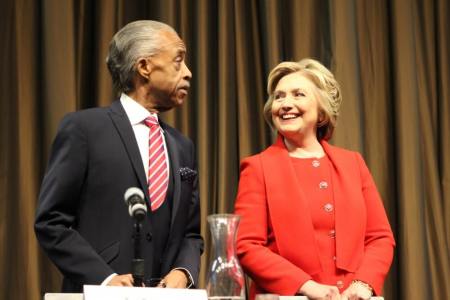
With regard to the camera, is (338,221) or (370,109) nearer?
(338,221)

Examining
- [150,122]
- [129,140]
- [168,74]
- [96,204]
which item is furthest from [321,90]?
[96,204]

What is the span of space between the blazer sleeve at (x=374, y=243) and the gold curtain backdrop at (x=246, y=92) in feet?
3.83

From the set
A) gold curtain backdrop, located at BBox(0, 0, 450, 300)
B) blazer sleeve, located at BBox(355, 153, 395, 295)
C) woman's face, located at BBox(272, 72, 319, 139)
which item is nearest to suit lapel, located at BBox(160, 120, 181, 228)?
woman's face, located at BBox(272, 72, 319, 139)

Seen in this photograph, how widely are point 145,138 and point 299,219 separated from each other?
2.04 ft

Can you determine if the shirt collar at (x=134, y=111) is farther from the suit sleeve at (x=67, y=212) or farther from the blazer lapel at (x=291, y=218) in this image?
the blazer lapel at (x=291, y=218)

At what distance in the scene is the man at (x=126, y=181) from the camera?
2691 millimetres

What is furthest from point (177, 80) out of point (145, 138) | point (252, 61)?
point (252, 61)

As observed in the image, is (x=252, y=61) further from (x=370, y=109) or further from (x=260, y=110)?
(x=370, y=109)

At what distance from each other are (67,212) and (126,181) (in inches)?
8.5

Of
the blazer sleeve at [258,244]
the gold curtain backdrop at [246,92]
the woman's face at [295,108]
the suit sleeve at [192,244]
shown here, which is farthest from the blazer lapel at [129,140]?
the gold curtain backdrop at [246,92]

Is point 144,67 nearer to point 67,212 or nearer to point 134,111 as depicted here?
point 134,111

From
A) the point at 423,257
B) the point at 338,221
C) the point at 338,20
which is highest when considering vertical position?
the point at 338,20

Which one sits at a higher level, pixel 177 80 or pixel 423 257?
pixel 177 80

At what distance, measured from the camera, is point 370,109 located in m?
4.50
